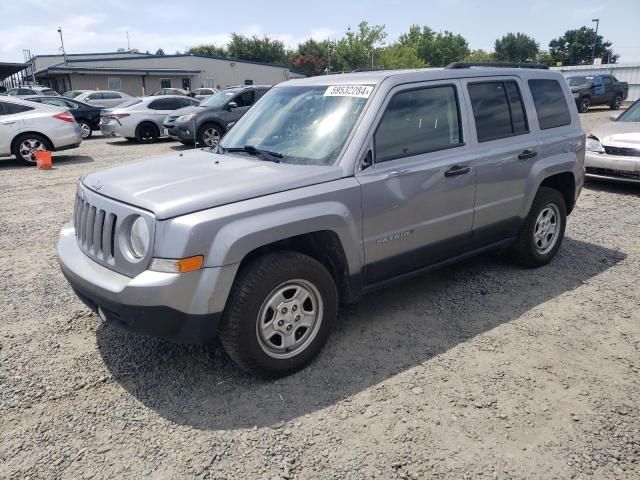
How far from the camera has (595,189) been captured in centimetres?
870

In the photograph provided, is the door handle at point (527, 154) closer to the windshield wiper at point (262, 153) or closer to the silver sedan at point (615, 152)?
the windshield wiper at point (262, 153)

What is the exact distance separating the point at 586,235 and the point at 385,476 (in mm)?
4840

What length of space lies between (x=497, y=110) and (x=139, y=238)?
3.16 meters

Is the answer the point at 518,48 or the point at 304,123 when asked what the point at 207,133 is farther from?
the point at 518,48

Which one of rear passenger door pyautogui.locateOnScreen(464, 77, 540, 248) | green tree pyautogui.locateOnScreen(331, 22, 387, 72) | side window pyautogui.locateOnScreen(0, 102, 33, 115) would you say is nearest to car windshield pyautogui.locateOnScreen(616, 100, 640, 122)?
rear passenger door pyautogui.locateOnScreen(464, 77, 540, 248)

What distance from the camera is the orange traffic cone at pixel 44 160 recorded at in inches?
438

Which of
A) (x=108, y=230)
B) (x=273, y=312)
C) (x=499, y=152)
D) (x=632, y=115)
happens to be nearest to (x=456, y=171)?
(x=499, y=152)

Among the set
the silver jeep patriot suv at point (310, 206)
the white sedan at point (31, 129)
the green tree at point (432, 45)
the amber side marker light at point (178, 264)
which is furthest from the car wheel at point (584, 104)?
the green tree at point (432, 45)

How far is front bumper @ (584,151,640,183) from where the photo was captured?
788 cm

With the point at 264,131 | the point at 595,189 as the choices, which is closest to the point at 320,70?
the point at 595,189

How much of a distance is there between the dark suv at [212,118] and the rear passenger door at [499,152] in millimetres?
9650

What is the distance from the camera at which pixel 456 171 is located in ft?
12.8

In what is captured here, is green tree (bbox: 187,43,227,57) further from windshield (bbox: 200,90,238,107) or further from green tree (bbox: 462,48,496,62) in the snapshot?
windshield (bbox: 200,90,238,107)

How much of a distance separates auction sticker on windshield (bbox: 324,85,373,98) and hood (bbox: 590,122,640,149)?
20.4ft
